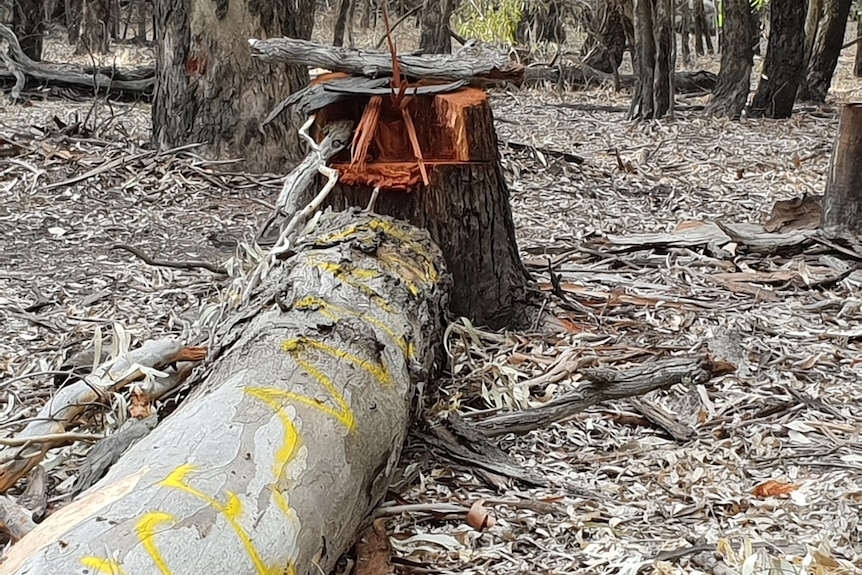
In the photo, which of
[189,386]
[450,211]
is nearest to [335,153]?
[450,211]

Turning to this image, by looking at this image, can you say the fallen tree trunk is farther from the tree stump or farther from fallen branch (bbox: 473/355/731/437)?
fallen branch (bbox: 473/355/731/437)

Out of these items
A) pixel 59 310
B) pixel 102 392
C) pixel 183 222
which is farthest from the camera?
pixel 183 222

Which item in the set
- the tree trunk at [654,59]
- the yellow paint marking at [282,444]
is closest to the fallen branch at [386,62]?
the yellow paint marking at [282,444]

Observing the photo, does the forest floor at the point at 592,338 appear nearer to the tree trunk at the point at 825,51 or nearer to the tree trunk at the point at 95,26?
the tree trunk at the point at 825,51

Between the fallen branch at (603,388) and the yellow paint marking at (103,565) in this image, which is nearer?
the yellow paint marking at (103,565)

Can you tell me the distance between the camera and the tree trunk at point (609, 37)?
12.5 m

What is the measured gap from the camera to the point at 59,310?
365 cm

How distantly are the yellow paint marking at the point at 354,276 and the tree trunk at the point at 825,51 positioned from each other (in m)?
8.67

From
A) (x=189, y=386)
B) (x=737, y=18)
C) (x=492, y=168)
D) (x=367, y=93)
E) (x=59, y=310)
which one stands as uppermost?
(x=737, y=18)

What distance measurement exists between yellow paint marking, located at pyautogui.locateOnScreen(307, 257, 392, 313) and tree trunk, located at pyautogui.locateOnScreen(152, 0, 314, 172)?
336cm

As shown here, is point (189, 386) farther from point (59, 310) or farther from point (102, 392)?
point (59, 310)

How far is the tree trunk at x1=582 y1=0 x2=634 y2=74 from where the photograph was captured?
12531 mm

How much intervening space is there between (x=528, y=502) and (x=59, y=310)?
213cm

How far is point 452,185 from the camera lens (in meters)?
3.26
